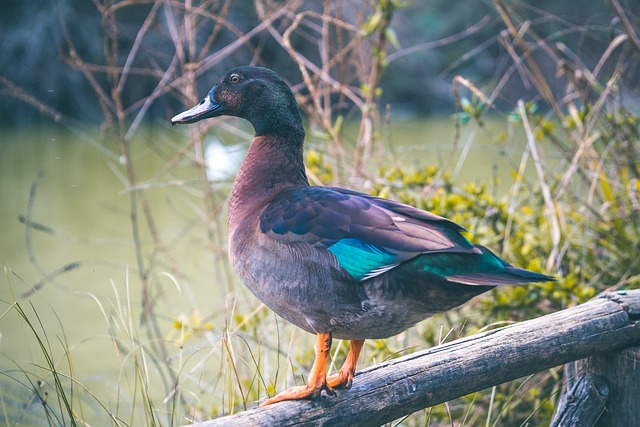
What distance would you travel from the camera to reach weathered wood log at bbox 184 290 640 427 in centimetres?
173

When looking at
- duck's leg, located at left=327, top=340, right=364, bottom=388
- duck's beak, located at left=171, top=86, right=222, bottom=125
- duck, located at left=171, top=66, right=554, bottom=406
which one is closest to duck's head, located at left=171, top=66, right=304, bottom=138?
duck's beak, located at left=171, top=86, right=222, bottom=125

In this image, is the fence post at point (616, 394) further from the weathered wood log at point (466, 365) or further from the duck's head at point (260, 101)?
Result: the duck's head at point (260, 101)

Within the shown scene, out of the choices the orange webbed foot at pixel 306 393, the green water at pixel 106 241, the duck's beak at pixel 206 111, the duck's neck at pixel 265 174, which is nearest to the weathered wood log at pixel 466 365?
the orange webbed foot at pixel 306 393

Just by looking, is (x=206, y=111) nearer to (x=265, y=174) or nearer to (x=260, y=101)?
(x=260, y=101)

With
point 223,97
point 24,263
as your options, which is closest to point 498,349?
point 223,97

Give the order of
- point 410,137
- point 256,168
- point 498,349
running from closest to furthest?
1. point 498,349
2. point 256,168
3. point 410,137

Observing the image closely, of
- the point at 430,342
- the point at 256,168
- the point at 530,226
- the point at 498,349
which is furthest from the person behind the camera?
the point at 530,226

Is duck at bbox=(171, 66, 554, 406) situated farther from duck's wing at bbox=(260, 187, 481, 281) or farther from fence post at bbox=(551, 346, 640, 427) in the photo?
fence post at bbox=(551, 346, 640, 427)

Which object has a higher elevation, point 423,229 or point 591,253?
point 423,229

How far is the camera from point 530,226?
11.3 feet

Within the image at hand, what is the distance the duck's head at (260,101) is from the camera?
7.32 ft

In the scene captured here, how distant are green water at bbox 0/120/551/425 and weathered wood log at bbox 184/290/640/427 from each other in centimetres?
98

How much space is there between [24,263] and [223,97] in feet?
14.0

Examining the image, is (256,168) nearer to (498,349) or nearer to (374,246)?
(374,246)
